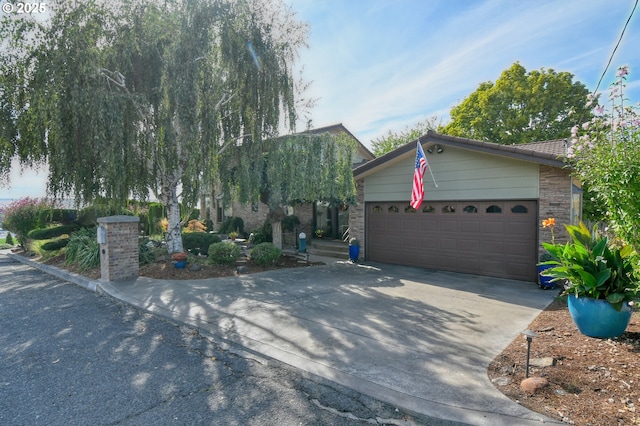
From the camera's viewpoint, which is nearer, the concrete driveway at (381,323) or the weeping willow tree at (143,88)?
the concrete driveway at (381,323)

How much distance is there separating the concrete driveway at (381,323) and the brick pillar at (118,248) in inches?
13.2

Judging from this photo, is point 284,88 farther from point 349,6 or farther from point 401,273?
point 401,273

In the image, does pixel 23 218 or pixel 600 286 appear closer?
pixel 600 286

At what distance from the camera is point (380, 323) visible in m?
5.25

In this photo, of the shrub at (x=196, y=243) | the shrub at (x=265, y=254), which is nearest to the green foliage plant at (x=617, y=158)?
the shrub at (x=265, y=254)

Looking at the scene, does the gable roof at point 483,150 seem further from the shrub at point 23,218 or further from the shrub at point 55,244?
the shrub at point 23,218

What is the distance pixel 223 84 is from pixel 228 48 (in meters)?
0.96

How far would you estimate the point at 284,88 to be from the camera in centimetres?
972

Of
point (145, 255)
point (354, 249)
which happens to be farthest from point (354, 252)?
point (145, 255)

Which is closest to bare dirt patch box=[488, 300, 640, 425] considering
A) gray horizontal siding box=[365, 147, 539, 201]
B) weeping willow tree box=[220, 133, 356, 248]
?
gray horizontal siding box=[365, 147, 539, 201]

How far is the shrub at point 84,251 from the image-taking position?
9422mm

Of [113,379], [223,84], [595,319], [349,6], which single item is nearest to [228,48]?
[223,84]

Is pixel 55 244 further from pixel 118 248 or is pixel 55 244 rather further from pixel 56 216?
pixel 118 248

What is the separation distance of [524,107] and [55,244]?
25241mm
